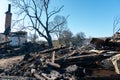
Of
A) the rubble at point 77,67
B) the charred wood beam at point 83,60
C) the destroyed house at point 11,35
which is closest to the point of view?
the rubble at point 77,67

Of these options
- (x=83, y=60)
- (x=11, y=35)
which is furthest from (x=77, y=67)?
(x=11, y=35)

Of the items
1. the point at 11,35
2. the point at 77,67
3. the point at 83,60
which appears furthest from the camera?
the point at 11,35

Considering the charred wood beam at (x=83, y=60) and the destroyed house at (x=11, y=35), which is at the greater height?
the destroyed house at (x=11, y=35)

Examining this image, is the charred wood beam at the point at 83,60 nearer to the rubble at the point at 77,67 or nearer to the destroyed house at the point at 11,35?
the rubble at the point at 77,67

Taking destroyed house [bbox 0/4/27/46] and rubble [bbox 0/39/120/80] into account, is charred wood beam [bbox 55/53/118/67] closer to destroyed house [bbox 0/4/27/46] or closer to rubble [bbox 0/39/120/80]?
rubble [bbox 0/39/120/80]

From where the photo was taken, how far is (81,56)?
14.4 m

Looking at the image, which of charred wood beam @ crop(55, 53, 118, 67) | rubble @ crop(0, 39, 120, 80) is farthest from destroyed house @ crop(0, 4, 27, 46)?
charred wood beam @ crop(55, 53, 118, 67)

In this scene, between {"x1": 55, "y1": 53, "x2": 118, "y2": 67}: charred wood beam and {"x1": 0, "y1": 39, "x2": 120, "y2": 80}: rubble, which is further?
{"x1": 55, "y1": 53, "x2": 118, "y2": 67}: charred wood beam

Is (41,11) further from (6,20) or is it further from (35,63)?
(35,63)

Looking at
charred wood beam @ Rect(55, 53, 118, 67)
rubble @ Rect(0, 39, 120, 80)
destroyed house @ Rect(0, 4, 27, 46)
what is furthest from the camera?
destroyed house @ Rect(0, 4, 27, 46)

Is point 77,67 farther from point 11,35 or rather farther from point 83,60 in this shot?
point 11,35

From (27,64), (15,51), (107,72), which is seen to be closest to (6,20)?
(15,51)

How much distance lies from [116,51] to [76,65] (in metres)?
2.37

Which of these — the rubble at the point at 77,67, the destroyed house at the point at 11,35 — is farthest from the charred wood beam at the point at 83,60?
the destroyed house at the point at 11,35
